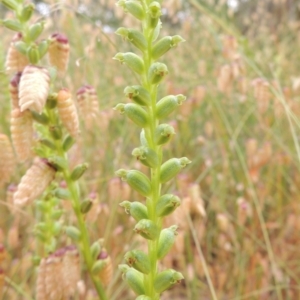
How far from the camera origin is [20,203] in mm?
676

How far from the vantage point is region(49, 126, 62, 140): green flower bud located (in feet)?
2.42

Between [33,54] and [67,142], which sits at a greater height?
[33,54]

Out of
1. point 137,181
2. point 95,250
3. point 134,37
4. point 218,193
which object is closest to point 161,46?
point 134,37

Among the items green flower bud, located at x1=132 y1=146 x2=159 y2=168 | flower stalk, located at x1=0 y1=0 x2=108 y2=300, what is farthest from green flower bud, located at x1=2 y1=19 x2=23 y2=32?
green flower bud, located at x1=132 y1=146 x2=159 y2=168

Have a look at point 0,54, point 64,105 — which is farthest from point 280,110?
point 64,105

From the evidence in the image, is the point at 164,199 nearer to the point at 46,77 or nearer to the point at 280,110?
the point at 46,77

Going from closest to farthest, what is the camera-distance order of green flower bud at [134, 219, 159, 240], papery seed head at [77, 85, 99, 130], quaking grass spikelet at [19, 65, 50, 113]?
green flower bud at [134, 219, 159, 240] < quaking grass spikelet at [19, 65, 50, 113] < papery seed head at [77, 85, 99, 130]

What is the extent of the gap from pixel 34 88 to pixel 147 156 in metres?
0.21

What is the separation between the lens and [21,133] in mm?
709

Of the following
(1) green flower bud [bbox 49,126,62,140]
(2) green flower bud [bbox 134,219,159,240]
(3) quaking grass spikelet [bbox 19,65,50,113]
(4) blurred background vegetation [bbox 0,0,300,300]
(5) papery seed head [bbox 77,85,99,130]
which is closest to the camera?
(2) green flower bud [bbox 134,219,159,240]

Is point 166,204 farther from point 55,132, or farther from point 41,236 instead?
point 41,236

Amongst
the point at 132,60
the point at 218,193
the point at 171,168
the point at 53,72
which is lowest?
the point at 171,168

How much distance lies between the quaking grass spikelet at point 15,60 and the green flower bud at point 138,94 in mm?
293

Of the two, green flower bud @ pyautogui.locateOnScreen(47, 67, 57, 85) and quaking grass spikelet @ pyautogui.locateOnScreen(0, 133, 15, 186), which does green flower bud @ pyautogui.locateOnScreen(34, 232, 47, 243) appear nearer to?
quaking grass spikelet @ pyautogui.locateOnScreen(0, 133, 15, 186)
